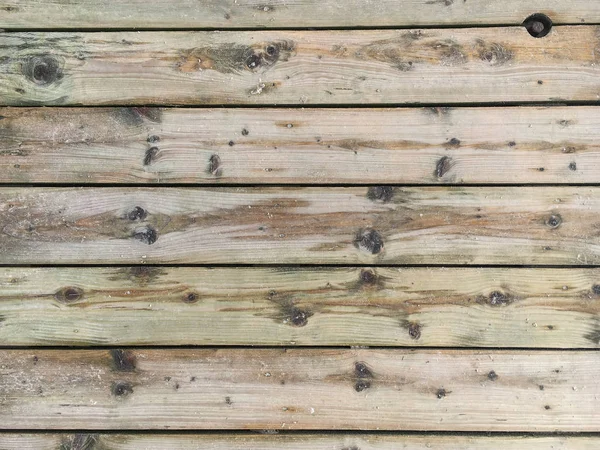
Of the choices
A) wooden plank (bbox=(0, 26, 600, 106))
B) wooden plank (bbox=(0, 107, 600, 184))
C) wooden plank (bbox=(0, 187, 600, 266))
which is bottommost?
wooden plank (bbox=(0, 187, 600, 266))

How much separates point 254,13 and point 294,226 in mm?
623

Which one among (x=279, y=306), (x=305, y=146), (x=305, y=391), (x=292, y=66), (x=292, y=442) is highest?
(x=292, y=66)

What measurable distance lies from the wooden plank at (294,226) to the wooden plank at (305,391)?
279 millimetres

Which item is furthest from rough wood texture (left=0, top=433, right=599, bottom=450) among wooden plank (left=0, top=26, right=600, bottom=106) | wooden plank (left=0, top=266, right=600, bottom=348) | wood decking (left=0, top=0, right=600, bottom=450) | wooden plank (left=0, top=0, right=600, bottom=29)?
wooden plank (left=0, top=0, right=600, bottom=29)

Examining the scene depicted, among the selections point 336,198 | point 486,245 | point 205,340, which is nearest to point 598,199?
point 486,245

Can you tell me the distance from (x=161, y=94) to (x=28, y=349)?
82 centimetres

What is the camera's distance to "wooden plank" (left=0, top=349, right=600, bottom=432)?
1263mm

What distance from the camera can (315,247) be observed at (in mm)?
1272

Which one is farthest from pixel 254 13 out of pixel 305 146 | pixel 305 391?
pixel 305 391

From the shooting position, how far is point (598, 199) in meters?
1.25

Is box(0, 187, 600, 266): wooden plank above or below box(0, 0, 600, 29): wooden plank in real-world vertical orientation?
below

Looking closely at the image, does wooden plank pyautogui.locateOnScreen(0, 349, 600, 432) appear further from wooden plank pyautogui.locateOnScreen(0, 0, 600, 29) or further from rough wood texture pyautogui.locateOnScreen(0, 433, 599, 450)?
wooden plank pyautogui.locateOnScreen(0, 0, 600, 29)

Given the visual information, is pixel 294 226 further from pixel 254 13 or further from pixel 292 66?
pixel 254 13

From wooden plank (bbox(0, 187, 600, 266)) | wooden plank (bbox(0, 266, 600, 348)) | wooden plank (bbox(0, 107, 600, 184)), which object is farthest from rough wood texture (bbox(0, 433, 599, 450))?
wooden plank (bbox(0, 107, 600, 184))
